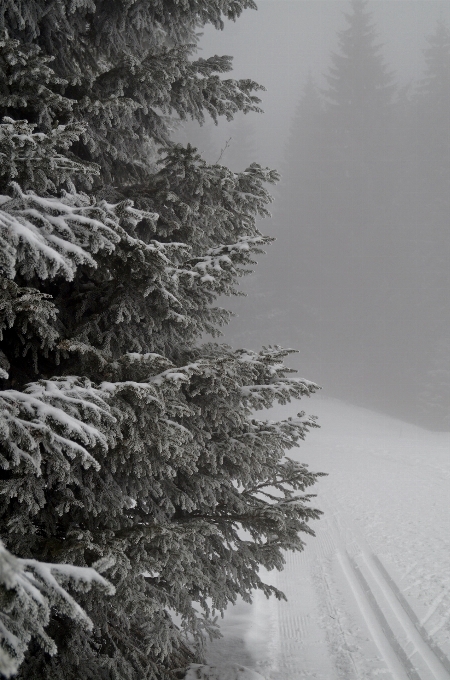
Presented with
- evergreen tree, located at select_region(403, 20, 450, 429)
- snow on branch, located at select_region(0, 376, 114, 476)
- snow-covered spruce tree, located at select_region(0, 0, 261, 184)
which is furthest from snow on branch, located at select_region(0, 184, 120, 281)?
evergreen tree, located at select_region(403, 20, 450, 429)

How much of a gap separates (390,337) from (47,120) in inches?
1249

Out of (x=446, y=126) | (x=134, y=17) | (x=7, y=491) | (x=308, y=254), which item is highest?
(x=446, y=126)

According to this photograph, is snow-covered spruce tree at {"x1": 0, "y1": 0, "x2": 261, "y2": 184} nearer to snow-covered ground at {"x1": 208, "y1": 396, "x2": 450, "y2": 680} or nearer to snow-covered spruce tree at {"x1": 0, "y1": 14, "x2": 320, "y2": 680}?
snow-covered spruce tree at {"x1": 0, "y1": 14, "x2": 320, "y2": 680}

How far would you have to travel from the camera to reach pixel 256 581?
13.9 ft

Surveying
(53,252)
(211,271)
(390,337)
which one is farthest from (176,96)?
(390,337)

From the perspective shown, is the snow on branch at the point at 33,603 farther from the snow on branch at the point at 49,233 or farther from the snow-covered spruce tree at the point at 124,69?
the snow-covered spruce tree at the point at 124,69

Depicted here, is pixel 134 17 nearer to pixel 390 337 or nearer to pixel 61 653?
pixel 61 653

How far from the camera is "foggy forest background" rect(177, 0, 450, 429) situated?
30172 mm

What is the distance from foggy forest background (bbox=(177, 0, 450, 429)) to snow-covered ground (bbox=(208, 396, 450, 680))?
1626cm

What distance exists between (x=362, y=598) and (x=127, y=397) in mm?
6628

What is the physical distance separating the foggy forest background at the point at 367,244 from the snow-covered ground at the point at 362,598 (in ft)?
53.3

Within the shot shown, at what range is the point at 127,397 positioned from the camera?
294 cm

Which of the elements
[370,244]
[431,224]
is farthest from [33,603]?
[370,244]

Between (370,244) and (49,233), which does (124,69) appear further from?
(370,244)
